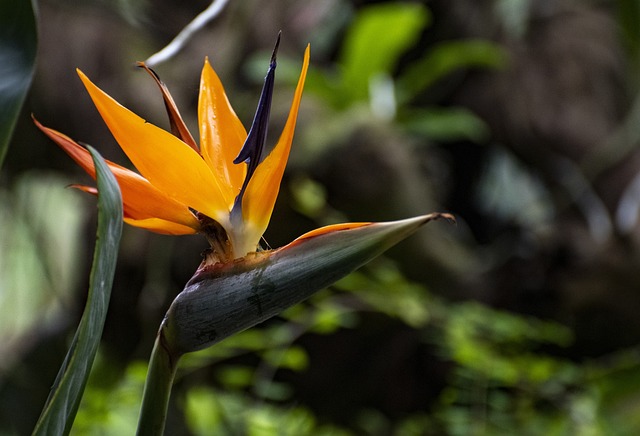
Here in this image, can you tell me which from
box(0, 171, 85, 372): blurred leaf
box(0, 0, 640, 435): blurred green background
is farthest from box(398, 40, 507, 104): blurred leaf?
box(0, 171, 85, 372): blurred leaf

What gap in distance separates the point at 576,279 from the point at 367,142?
0.44m

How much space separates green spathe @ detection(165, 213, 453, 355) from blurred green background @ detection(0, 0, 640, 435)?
0.58 m

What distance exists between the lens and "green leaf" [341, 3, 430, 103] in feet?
4.11

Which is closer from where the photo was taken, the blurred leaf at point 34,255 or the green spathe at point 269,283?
the green spathe at point 269,283

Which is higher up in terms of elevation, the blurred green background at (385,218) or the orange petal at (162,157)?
the orange petal at (162,157)

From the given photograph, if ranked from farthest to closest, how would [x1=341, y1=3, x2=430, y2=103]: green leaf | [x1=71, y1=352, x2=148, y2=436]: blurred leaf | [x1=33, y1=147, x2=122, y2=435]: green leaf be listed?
1. [x1=341, y1=3, x2=430, y2=103]: green leaf
2. [x1=71, y1=352, x2=148, y2=436]: blurred leaf
3. [x1=33, y1=147, x2=122, y2=435]: green leaf

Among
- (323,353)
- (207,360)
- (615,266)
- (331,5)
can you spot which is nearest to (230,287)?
(207,360)

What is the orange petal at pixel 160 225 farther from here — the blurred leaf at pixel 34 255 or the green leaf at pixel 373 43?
the green leaf at pixel 373 43

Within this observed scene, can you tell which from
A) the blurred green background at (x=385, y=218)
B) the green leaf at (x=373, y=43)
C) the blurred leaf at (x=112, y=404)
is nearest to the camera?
the blurred leaf at (x=112, y=404)

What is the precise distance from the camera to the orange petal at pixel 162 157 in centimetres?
25

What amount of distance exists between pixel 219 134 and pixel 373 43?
41.1 inches

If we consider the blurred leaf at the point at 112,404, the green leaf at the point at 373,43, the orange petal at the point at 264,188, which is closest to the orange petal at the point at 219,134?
the orange petal at the point at 264,188

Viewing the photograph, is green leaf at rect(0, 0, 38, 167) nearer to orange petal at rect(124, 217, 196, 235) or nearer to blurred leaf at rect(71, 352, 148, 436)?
orange petal at rect(124, 217, 196, 235)

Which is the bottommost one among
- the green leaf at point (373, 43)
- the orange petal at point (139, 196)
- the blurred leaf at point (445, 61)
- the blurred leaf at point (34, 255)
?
the blurred leaf at point (34, 255)
